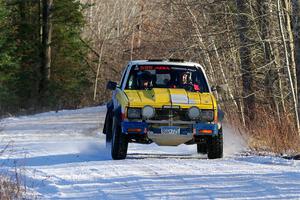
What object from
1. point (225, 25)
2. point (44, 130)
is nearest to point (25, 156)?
point (44, 130)

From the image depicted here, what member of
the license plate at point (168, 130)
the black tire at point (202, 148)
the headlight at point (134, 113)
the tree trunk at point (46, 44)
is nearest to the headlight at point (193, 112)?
the license plate at point (168, 130)

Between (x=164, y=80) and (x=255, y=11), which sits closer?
(x=164, y=80)

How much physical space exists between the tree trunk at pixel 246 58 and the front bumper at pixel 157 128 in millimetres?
8001

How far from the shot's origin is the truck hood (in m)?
13.5

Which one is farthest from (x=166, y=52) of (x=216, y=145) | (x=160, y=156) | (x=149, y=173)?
(x=149, y=173)

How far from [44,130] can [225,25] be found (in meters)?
6.73

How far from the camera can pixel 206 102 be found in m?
13.7

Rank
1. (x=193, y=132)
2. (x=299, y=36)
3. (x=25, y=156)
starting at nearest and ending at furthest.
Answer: (x=193, y=132) → (x=25, y=156) → (x=299, y=36)

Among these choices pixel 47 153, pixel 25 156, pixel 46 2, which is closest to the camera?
pixel 25 156

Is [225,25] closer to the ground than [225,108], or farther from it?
farther from it

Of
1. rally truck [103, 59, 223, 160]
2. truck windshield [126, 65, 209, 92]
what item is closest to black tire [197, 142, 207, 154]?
truck windshield [126, 65, 209, 92]

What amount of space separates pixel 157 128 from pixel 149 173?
2331 mm

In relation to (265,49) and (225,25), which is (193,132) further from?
(225,25)

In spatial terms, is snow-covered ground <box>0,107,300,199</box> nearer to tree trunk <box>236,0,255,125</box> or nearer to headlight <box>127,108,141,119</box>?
headlight <box>127,108,141,119</box>
